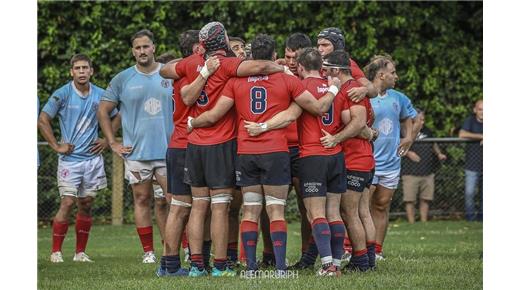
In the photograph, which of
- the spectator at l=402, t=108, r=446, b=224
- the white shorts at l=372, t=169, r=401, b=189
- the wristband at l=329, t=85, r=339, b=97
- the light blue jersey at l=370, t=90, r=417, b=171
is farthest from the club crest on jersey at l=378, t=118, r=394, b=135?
the spectator at l=402, t=108, r=446, b=224

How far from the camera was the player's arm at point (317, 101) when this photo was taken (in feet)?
30.2

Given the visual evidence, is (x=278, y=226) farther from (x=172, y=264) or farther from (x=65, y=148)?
(x=65, y=148)

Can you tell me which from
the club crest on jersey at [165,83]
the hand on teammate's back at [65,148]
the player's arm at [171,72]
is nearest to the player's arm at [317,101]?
the player's arm at [171,72]

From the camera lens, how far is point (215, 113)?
368 inches

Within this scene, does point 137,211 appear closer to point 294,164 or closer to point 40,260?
point 40,260

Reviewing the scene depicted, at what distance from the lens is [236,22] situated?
18.1m

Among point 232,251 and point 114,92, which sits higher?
point 114,92

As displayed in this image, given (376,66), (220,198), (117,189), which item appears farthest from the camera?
(117,189)

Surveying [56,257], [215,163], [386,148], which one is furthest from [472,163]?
[215,163]

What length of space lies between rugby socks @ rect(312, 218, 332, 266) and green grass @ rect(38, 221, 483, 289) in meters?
0.20

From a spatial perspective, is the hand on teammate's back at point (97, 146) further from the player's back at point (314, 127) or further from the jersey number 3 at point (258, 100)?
the jersey number 3 at point (258, 100)

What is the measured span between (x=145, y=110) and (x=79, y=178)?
126 centimetres
